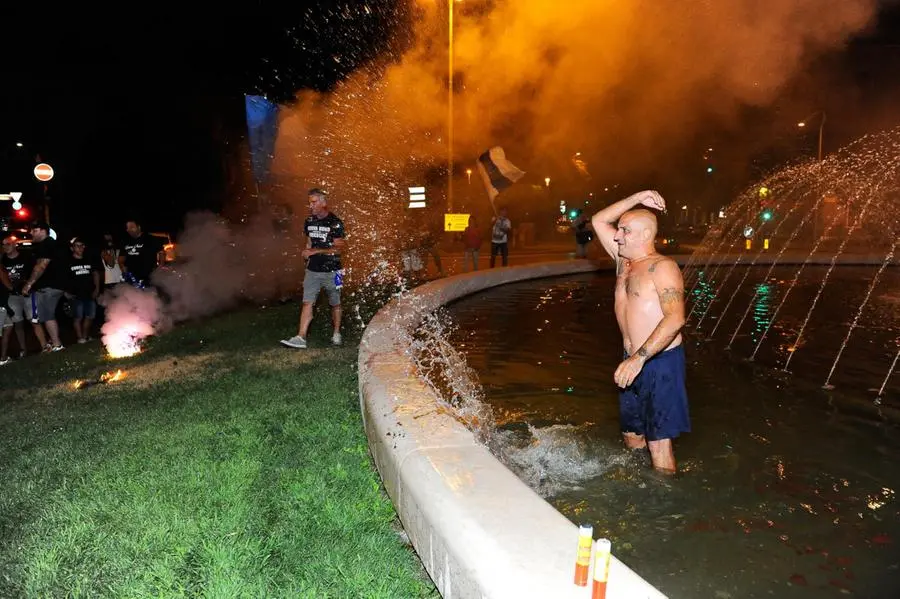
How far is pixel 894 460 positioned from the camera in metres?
3.83

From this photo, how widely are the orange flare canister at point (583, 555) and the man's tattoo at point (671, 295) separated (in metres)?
1.99

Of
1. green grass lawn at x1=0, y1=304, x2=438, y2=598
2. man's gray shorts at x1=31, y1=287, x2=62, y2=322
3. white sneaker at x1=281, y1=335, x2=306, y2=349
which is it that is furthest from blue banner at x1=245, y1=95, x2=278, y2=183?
green grass lawn at x1=0, y1=304, x2=438, y2=598

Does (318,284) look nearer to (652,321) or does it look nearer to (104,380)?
(104,380)

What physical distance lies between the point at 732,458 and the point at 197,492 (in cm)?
313

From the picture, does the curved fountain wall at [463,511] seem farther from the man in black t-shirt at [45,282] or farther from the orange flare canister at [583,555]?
the man in black t-shirt at [45,282]

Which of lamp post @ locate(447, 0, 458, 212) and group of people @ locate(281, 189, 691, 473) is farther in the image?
lamp post @ locate(447, 0, 458, 212)

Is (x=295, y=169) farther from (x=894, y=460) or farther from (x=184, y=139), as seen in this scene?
(x=894, y=460)

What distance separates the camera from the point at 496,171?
14328 millimetres

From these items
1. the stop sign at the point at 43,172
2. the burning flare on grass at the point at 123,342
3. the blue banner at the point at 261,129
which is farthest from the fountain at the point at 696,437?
the stop sign at the point at 43,172

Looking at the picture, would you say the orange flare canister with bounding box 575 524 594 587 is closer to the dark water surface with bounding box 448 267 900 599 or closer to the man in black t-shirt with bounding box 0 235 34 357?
the dark water surface with bounding box 448 267 900 599

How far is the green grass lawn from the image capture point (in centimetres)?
221

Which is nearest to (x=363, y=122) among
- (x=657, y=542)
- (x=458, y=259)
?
(x=458, y=259)

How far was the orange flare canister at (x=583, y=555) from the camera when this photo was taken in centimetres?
155

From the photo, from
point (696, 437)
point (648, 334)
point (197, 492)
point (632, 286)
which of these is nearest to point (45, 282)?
point (197, 492)
